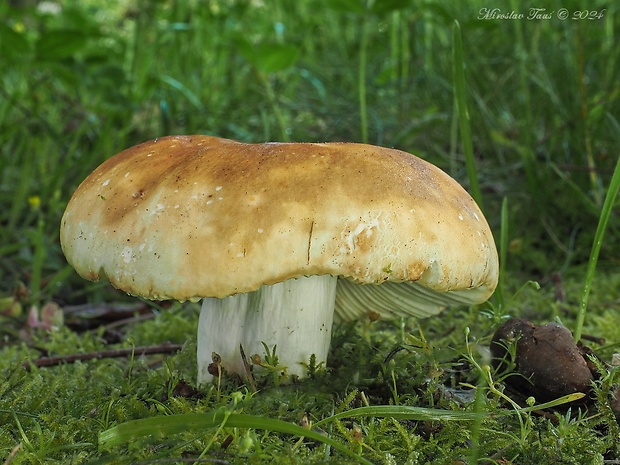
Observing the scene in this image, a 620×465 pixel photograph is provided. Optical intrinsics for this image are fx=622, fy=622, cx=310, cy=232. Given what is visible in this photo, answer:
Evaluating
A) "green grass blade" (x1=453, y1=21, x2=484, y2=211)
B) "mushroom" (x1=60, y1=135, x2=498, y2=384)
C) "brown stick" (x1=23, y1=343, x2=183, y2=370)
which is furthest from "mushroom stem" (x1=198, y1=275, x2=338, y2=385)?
"green grass blade" (x1=453, y1=21, x2=484, y2=211)

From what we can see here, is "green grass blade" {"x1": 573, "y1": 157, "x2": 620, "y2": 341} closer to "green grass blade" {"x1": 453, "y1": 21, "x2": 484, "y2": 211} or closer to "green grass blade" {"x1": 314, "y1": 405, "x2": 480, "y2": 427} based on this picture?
"green grass blade" {"x1": 453, "y1": 21, "x2": 484, "y2": 211}

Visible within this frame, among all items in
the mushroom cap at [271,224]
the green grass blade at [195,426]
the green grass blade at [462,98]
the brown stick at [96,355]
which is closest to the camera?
the green grass blade at [195,426]

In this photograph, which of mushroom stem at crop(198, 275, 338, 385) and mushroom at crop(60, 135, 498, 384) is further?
mushroom stem at crop(198, 275, 338, 385)

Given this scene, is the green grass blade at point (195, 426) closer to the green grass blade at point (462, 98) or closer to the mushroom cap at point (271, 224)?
the mushroom cap at point (271, 224)

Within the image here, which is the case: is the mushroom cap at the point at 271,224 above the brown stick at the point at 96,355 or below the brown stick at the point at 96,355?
above

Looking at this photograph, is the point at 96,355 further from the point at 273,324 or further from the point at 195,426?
the point at 195,426

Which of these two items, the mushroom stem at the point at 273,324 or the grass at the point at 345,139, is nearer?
the grass at the point at 345,139

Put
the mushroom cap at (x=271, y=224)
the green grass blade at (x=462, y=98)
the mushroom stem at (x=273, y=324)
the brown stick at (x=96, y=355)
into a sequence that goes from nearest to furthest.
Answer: the mushroom cap at (x=271, y=224) < the mushroom stem at (x=273, y=324) < the green grass blade at (x=462, y=98) < the brown stick at (x=96, y=355)

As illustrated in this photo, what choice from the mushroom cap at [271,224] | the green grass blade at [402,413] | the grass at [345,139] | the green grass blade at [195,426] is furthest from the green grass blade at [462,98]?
the green grass blade at [195,426]
